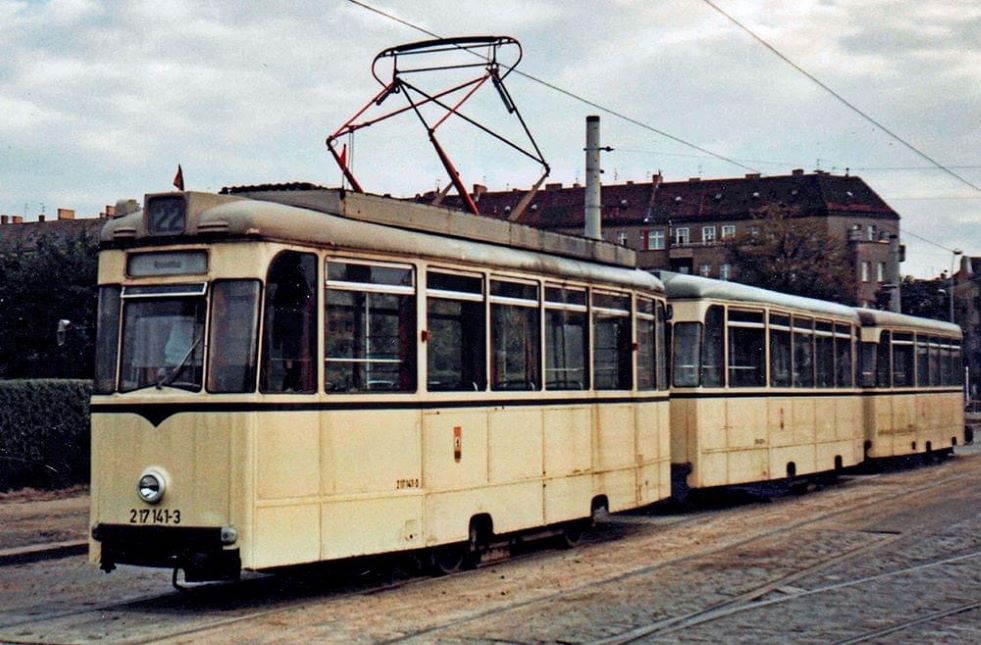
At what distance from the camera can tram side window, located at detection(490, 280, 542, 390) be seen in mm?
12609

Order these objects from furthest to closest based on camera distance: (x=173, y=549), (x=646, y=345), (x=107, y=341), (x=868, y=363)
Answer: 1. (x=868, y=363)
2. (x=646, y=345)
3. (x=107, y=341)
4. (x=173, y=549)

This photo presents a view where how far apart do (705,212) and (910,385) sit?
77454 mm

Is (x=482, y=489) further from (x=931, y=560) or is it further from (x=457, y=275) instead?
(x=931, y=560)

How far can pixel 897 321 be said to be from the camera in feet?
89.0

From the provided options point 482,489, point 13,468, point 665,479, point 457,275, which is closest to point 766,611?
point 482,489

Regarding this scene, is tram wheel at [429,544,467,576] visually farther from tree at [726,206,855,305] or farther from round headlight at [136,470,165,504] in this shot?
tree at [726,206,855,305]

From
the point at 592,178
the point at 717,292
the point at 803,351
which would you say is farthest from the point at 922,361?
the point at 717,292

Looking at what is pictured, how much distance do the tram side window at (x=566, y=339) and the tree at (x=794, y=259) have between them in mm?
56752

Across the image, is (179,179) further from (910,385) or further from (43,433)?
(910,385)

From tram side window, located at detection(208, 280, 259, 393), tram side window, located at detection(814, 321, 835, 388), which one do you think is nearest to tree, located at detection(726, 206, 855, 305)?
tram side window, located at detection(814, 321, 835, 388)

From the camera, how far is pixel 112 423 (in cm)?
1046

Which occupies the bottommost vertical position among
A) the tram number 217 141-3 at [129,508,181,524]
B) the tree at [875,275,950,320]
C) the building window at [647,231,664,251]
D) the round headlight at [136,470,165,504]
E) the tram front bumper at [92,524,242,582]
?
the tram front bumper at [92,524,242,582]

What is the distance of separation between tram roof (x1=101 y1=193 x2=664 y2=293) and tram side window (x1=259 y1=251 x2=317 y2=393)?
204 mm

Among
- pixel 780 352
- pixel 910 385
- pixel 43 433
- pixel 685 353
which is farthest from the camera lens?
pixel 910 385
